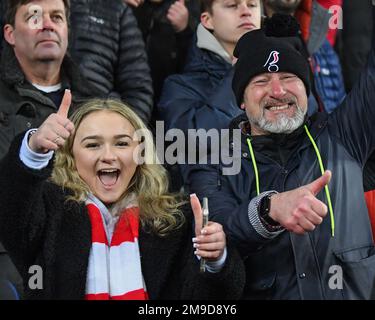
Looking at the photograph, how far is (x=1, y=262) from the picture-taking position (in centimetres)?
490

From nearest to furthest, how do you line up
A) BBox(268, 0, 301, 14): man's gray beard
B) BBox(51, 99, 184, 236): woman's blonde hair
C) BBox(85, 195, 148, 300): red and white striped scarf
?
BBox(85, 195, 148, 300): red and white striped scarf < BBox(51, 99, 184, 236): woman's blonde hair < BBox(268, 0, 301, 14): man's gray beard

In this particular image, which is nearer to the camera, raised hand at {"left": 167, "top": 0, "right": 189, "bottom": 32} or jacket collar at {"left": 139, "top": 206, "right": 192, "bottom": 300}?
jacket collar at {"left": 139, "top": 206, "right": 192, "bottom": 300}

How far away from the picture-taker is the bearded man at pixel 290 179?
4.50m

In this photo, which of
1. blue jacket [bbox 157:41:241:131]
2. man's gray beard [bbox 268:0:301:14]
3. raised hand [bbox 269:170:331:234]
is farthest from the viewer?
man's gray beard [bbox 268:0:301:14]

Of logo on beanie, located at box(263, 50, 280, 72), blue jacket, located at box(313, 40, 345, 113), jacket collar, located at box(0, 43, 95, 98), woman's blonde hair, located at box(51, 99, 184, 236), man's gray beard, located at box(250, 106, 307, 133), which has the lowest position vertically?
woman's blonde hair, located at box(51, 99, 184, 236)

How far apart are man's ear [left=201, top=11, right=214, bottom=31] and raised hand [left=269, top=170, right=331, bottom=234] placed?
5.90 feet

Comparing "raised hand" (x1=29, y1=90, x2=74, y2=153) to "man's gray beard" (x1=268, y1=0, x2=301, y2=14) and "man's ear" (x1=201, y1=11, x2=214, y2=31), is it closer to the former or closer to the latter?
"man's ear" (x1=201, y1=11, x2=214, y2=31)

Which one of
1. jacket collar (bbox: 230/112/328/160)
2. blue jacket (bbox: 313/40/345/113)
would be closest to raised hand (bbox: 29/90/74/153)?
jacket collar (bbox: 230/112/328/160)

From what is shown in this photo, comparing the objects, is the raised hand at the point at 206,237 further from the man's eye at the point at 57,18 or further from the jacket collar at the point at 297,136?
the man's eye at the point at 57,18

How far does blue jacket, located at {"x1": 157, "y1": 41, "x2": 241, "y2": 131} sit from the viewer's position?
5.26m

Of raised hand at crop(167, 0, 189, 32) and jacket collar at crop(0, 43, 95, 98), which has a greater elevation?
raised hand at crop(167, 0, 189, 32)

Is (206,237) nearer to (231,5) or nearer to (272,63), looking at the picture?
(272,63)

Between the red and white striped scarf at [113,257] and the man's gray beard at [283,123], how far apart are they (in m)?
0.73
